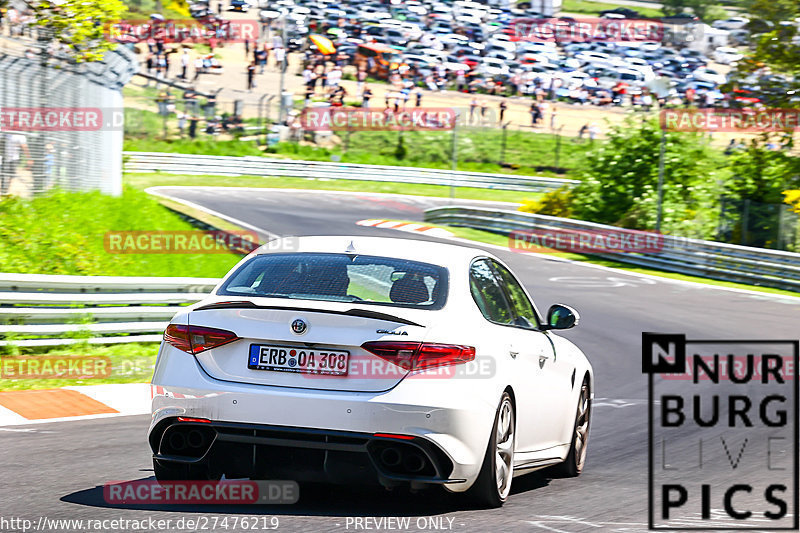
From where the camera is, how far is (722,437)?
9.20 metres

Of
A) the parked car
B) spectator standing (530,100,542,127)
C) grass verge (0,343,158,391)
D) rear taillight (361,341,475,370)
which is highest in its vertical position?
the parked car

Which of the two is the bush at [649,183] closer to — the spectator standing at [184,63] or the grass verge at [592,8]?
the spectator standing at [184,63]

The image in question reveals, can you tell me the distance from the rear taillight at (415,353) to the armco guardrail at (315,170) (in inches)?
1475

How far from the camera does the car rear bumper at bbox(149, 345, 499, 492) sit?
17.6 feet

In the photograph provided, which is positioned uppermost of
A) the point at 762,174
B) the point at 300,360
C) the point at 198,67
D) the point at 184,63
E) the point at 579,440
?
the point at 184,63

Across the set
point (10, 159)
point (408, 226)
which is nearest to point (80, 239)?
point (10, 159)

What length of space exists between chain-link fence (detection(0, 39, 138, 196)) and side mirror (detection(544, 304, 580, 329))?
1080cm

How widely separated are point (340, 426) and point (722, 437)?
4845mm

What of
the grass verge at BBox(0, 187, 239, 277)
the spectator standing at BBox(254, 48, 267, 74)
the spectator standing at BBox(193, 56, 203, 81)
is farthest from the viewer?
the spectator standing at BBox(254, 48, 267, 74)

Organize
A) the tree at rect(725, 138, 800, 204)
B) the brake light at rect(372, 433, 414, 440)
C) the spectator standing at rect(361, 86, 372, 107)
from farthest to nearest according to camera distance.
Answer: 1. the spectator standing at rect(361, 86, 372, 107)
2. the tree at rect(725, 138, 800, 204)
3. the brake light at rect(372, 433, 414, 440)

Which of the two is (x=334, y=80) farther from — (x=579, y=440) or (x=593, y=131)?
(x=579, y=440)

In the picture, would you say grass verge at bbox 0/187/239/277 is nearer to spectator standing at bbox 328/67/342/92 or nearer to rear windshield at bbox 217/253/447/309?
rear windshield at bbox 217/253/447/309

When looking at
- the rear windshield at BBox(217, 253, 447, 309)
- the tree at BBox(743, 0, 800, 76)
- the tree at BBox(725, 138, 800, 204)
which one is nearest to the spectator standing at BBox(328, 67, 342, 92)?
the tree at BBox(743, 0, 800, 76)

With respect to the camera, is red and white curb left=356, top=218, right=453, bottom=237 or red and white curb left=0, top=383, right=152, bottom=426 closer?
red and white curb left=0, top=383, right=152, bottom=426
